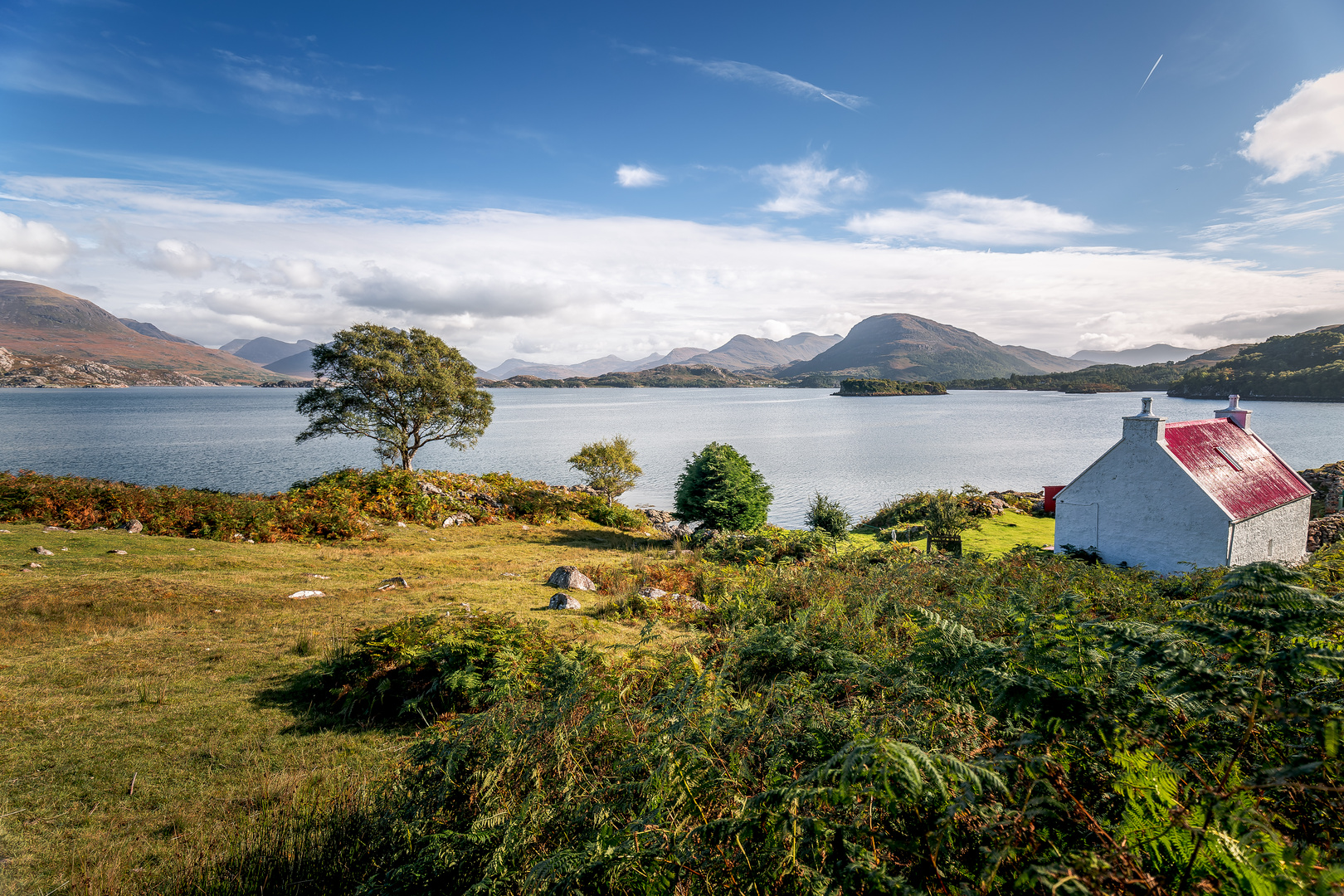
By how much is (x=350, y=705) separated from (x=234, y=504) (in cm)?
1507

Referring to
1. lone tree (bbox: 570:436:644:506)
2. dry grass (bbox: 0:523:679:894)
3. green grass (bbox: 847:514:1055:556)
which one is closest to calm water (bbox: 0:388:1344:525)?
lone tree (bbox: 570:436:644:506)

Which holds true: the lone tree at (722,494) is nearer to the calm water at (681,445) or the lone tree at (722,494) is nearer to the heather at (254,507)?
the heather at (254,507)

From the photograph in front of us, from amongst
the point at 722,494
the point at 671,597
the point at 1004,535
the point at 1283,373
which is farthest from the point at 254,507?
the point at 1283,373

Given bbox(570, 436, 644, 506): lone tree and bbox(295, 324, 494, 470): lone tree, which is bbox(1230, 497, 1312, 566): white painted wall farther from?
bbox(295, 324, 494, 470): lone tree

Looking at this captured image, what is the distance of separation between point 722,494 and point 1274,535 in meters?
20.1

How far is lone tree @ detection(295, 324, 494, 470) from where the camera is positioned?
106ft

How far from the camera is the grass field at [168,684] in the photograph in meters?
4.45

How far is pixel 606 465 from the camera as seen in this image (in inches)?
1513

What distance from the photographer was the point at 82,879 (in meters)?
3.86

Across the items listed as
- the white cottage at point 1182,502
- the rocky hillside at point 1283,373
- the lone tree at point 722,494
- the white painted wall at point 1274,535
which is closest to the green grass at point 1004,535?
the white cottage at point 1182,502

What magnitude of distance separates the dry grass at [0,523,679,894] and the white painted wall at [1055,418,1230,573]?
18960mm

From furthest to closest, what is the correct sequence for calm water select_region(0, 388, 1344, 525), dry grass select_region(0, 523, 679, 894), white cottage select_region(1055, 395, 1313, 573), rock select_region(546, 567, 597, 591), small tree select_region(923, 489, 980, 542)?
calm water select_region(0, 388, 1344, 525)
small tree select_region(923, 489, 980, 542)
white cottage select_region(1055, 395, 1313, 573)
rock select_region(546, 567, 597, 591)
dry grass select_region(0, 523, 679, 894)

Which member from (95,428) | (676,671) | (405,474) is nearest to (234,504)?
(405,474)

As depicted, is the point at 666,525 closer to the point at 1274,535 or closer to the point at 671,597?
the point at 671,597
